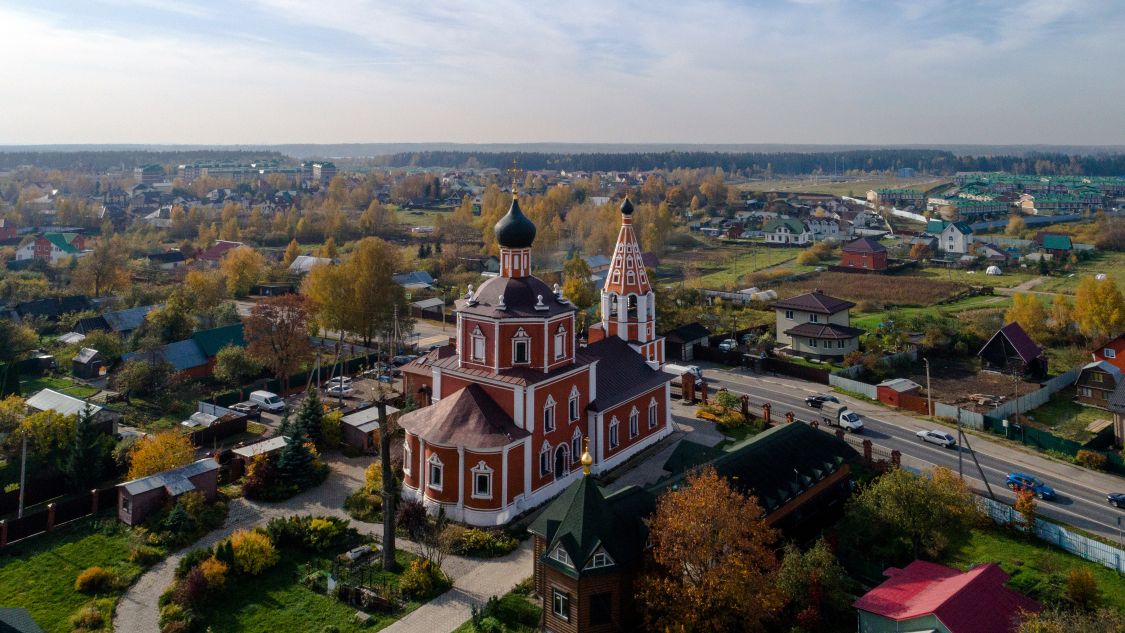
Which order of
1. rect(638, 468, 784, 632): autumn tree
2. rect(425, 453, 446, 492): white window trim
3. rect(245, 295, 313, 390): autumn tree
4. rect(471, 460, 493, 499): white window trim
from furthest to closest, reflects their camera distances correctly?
1. rect(245, 295, 313, 390): autumn tree
2. rect(425, 453, 446, 492): white window trim
3. rect(471, 460, 493, 499): white window trim
4. rect(638, 468, 784, 632): autumn tree

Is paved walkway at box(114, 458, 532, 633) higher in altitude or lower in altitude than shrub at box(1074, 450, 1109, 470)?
lower

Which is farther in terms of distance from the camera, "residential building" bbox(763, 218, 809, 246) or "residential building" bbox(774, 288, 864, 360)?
"residential building" bbox(763, 218, 809, 246)

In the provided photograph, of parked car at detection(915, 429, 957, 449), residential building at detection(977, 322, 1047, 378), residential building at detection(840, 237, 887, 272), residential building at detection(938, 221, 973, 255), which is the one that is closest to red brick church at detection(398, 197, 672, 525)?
parked car at detection(915, 429, 957, 449)

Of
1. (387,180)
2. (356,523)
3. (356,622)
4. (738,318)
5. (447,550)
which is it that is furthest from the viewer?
(387,180)

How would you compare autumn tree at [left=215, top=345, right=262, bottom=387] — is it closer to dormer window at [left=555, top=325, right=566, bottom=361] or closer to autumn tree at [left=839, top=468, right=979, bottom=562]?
dormer window at [left=555, top=325, right=566, bottom=361]

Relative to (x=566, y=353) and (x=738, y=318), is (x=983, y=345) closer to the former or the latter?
(x=738, y=318)

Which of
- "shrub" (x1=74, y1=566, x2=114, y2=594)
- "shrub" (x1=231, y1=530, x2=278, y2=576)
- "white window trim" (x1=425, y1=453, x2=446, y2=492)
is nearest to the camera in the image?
"shrub" (x1=74, y1=566, x2=114, y2=594)

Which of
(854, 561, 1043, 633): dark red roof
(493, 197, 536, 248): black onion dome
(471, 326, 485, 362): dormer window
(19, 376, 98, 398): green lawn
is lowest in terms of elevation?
(19, 376, 98, 398): green lawn

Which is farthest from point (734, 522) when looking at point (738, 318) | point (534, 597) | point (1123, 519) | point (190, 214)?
point (190, 214)
